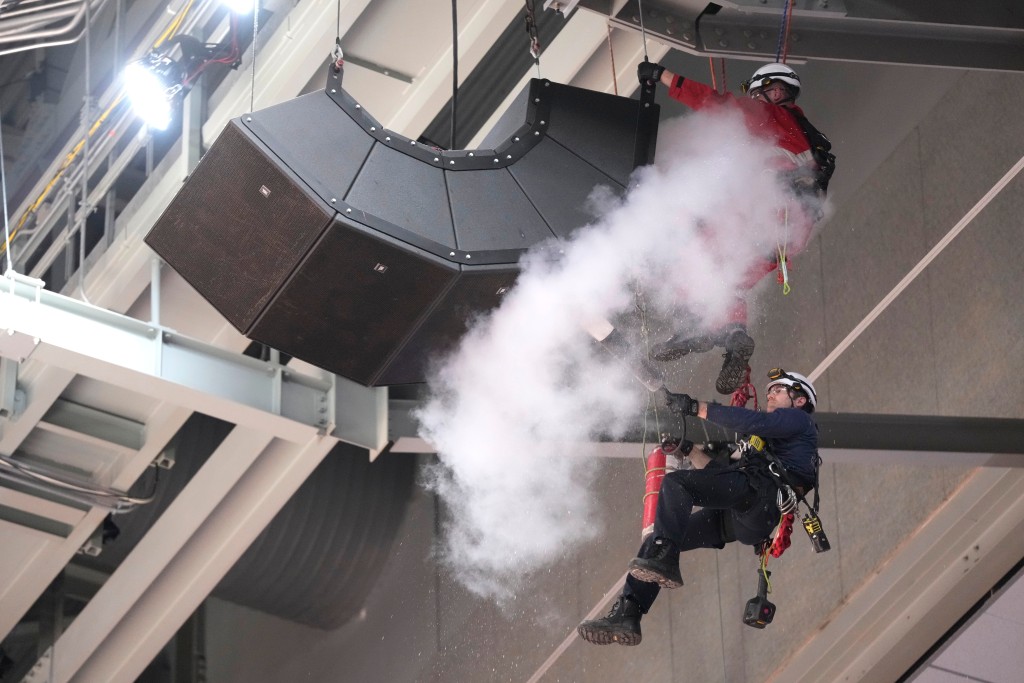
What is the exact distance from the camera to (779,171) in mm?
5391

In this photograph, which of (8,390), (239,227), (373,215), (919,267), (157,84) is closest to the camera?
(373,215)

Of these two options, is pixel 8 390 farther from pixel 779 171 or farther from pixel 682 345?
pixel 779 171

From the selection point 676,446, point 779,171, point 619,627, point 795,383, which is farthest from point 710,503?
point 779,171

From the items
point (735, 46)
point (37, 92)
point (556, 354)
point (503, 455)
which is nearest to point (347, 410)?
point (503, 455)

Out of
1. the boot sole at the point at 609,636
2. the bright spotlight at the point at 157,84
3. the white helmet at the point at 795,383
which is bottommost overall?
the boot sole at the point at 609,636

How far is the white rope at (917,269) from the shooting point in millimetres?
6497

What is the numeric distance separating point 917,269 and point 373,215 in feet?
10.2

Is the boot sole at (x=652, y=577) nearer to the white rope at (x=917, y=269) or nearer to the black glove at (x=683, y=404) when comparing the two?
the black glove at (x=683, y=404)

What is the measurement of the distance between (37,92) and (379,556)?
3.73m

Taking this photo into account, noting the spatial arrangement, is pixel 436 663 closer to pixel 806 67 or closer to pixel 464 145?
pixel 464 145

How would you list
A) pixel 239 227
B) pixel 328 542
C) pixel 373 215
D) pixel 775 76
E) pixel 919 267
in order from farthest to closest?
pixel 328 542
pixel 919 267
pixel 775 76
pixel 239 227
pixel 373 215

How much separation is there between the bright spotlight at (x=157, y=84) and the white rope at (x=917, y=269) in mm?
3301

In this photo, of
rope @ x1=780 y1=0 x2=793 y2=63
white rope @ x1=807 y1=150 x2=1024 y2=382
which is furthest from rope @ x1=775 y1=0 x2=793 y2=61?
white rope @ x1=807 y1=150 x2=1024 y2=382

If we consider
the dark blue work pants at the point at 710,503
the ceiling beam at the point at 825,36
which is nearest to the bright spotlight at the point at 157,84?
the ceiling beam at the point at 825,36
